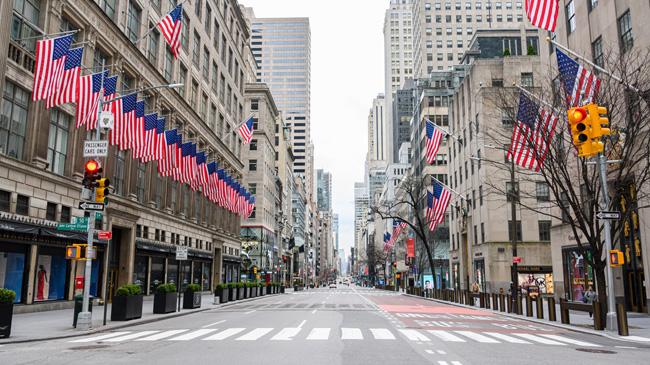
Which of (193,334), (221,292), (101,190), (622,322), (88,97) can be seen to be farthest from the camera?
(221,292)

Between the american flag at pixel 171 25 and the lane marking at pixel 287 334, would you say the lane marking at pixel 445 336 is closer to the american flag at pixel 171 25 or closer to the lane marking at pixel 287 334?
the lane marking at pixel 287 334

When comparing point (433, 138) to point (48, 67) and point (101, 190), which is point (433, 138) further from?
point (48, 67)

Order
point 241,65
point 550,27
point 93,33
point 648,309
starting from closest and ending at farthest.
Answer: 1. point 550,27
2. point 648,309
3. point 93,33
4. point 241,65

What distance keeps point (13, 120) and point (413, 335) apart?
812 inches

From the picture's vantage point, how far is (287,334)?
52.2 ft

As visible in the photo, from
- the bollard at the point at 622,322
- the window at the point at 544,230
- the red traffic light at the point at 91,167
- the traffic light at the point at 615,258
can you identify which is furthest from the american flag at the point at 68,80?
the window at the point at 544,230

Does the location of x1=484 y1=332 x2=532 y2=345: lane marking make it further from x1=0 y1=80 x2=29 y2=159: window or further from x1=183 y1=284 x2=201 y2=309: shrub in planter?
x1=0 y1=80 x2=29 y2=159: window

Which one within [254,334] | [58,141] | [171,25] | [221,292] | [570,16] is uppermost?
[570,16]

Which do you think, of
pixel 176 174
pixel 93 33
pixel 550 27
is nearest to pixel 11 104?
pixel 93 33

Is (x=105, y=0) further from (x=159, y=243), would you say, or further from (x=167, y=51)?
(x=159, y=243)

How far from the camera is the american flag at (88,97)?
76.6ft

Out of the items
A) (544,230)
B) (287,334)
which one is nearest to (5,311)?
(287,334)

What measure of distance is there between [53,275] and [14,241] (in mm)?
4554

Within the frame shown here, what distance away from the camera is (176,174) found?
35625mm
